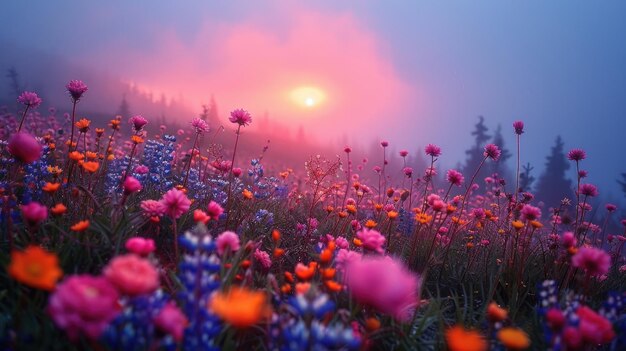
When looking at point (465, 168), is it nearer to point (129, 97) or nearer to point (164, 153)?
point (164, 153)

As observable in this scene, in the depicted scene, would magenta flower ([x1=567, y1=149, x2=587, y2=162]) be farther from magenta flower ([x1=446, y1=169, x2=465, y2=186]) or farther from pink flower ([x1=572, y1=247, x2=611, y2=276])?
pink flower ([x1=572, y1=247, x2=611, y2=276])

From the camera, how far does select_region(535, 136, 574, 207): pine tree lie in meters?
46.1

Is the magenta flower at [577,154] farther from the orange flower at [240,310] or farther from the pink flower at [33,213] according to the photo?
the pink flower at [33,213]

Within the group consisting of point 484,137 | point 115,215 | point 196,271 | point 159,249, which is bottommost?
point 159,249

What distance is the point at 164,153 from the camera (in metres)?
4.60

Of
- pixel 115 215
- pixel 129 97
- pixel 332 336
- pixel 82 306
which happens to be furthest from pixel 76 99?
pixel 129 97

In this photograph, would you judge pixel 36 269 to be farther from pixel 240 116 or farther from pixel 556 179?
pixel 556 179

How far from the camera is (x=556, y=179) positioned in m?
46.7

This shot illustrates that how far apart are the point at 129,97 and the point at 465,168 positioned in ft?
352

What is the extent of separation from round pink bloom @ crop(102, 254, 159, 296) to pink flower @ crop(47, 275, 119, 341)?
40 millimetres

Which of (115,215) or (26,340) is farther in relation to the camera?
(115,215)

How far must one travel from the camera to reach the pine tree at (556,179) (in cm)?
4609

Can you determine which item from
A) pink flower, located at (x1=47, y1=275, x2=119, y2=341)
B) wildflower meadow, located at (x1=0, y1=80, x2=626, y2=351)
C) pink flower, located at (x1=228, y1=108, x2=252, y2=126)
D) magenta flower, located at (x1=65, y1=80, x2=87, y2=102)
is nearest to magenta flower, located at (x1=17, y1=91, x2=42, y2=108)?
wildflower meadow, located at (x1=0, y1=80, x2=626, y2=351)

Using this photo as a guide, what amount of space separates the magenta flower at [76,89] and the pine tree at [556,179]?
55046mm
